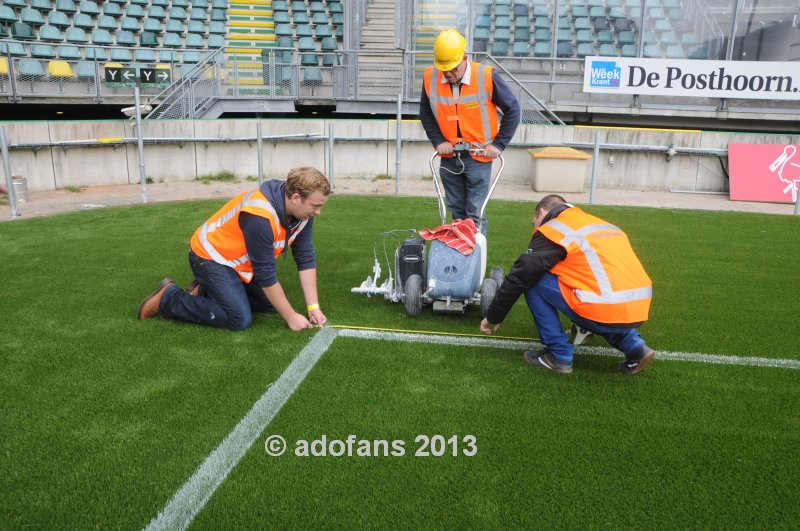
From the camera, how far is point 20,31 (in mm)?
15461

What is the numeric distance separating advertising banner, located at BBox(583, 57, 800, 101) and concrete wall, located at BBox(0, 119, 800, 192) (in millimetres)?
2031

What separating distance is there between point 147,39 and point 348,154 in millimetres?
7785

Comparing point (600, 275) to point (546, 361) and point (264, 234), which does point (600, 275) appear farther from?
point (264, 234)

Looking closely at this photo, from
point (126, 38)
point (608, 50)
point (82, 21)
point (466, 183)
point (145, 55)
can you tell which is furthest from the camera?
point (126, 38)

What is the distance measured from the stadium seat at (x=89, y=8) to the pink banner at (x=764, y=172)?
49.0 feet

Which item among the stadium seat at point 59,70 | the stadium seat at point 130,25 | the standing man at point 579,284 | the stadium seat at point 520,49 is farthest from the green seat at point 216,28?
the standing man at point 579,284

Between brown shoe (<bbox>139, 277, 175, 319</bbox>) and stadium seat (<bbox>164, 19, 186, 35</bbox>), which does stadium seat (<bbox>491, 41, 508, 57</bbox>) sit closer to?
stadium seat (<bbox>164, 19, 186, 35</bbox>)

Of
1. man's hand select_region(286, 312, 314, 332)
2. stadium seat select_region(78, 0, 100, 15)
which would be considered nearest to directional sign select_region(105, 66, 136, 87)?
stadium seat select_region(78, 0, 100, 15)

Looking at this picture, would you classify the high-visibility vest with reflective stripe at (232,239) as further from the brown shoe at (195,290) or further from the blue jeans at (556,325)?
the blue jeans at (556,325)

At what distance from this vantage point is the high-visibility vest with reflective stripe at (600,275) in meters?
3.59

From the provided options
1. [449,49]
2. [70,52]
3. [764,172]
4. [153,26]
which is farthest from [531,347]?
[153,26]

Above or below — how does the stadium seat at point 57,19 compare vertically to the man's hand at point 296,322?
above

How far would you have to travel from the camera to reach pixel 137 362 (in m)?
3.96

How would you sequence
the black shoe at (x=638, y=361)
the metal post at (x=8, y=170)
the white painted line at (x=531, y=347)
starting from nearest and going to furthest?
1. the black shoe at (x=638, y=361)
2. the white painted line at (x=531, y=347)
3. the metal post at (x=8, y=170)
